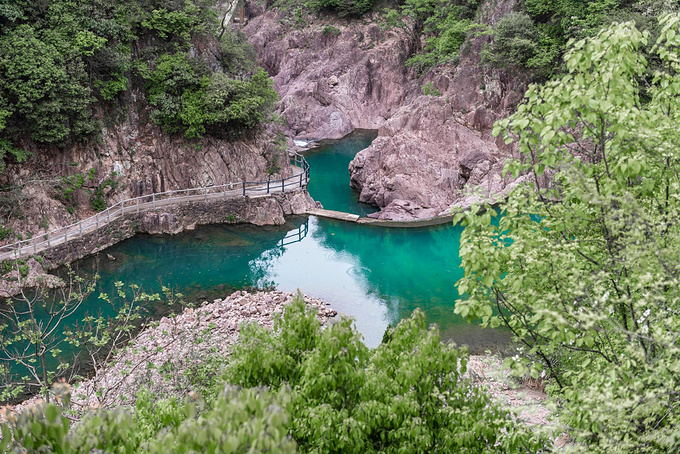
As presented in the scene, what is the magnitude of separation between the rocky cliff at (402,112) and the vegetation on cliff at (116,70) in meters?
7.59

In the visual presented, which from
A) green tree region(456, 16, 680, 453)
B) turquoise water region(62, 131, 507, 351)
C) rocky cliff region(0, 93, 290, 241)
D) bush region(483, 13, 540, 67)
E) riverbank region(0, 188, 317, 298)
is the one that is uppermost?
bush region(483, 13, 540, 67)

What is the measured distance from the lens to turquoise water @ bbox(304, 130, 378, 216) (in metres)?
29.0

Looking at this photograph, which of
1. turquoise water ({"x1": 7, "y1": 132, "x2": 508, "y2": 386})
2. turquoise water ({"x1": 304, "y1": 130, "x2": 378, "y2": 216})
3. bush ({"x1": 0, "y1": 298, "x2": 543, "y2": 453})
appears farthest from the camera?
turquoise water ({"x1": 304, "y1": 130, "x2": 378, "y2": 216})

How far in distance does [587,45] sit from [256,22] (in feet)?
154

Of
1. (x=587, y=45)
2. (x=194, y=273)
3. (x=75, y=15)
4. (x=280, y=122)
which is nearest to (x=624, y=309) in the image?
(x=587, y=45)

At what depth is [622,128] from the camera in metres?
5.59

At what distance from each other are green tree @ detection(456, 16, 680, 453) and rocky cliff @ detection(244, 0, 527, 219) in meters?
19.5

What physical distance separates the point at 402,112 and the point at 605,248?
83.6 ft

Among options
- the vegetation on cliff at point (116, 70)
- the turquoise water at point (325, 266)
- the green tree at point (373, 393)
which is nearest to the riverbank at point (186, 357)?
the green tree at point (373, 393)

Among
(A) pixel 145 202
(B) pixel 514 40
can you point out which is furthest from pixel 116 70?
(B) pixel 514 40

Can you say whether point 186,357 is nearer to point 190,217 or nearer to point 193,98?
point 190,217

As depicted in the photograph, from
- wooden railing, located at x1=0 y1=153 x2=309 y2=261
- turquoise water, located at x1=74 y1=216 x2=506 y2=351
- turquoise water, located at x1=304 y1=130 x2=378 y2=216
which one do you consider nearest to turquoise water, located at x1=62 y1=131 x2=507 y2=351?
turquoise water, located at x1=74 y1=216 x2=506 y2=351

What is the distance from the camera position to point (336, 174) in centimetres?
3425

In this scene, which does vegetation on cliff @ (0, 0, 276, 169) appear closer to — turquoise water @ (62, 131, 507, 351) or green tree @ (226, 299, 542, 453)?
turquoise water @ (62, 131, 507, 351)
